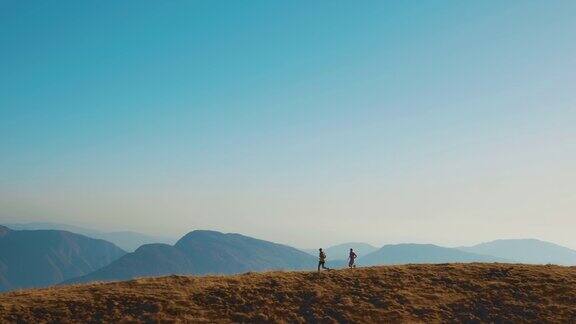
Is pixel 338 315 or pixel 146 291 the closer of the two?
pixel 338 315

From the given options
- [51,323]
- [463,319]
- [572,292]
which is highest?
[572,292]

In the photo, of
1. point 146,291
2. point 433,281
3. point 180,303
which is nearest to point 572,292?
point 433,281

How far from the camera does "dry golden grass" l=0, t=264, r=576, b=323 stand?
28328 millimetres

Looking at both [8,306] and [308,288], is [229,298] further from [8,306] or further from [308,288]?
[8,306]

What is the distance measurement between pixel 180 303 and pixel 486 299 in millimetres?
20286

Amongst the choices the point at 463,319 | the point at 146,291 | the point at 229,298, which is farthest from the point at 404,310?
the point at 146,291

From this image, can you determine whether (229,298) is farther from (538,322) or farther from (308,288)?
(538,322)

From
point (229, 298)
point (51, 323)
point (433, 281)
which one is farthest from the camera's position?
point (433, 281)

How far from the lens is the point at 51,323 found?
2642 cm

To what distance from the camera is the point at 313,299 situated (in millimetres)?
31406

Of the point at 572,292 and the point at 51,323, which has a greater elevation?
the point at 572,292

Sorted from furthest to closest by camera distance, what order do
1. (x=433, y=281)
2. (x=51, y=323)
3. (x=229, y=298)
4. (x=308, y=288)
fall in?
(x=433, y=281) < (x=308, y=288) < (x=229, y=298) < (x=51, y=323)

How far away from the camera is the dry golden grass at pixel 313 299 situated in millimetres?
28328

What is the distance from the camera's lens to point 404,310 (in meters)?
30.4
